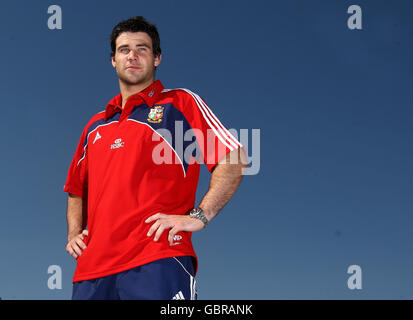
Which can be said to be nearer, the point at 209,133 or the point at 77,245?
the point at 209,133

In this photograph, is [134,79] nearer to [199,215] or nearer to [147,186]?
[147,186]

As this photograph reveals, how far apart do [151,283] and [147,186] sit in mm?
804

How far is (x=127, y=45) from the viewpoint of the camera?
5090 mm

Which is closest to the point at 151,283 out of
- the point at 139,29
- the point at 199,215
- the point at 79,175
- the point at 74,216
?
the point at 199,215

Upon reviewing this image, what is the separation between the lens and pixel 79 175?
17.8 ft

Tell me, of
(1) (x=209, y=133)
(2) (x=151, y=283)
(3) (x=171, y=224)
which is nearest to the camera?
(2) (x=151, y=283)

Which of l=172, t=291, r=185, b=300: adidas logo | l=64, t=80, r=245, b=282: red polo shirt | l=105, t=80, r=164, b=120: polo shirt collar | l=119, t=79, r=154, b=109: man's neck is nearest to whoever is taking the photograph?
l=172, t=291, r=185, b=300: adidas logo

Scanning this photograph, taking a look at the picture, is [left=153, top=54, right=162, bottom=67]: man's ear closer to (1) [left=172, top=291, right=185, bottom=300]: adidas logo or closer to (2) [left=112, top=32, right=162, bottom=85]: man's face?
(2) [left=112, top=32, right=162, bottom=85]: man's face

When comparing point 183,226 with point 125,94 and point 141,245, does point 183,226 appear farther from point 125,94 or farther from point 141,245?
point 125,94

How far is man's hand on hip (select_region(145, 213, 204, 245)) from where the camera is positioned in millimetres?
4340

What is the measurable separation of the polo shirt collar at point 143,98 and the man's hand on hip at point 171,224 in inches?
44.4

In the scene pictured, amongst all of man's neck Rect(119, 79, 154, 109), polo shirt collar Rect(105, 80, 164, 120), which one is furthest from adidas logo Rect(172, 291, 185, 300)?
man's neck Rect(119, 79, 154, 109)

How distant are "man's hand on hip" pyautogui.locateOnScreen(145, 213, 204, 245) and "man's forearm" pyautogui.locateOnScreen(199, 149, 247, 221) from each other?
0.14m
